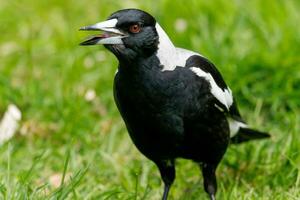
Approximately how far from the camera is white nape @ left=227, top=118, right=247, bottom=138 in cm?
451

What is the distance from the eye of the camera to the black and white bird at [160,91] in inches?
146

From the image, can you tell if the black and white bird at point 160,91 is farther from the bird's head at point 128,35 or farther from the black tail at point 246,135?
the black tail at point 246,135

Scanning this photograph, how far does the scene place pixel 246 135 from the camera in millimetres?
4703

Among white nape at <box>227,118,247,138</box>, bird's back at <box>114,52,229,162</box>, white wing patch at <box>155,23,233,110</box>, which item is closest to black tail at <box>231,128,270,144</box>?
white nape at <box>227,118,247,138</box>

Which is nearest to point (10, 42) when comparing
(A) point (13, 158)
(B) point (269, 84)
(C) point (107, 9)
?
(C) point (107, 9)

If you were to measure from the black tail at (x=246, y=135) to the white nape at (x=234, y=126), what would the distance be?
0.03 m

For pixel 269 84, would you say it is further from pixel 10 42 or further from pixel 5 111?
pixel 10 42

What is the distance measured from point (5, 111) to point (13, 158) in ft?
1.99

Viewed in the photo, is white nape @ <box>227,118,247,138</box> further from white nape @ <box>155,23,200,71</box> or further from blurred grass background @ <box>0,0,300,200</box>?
white nape @ <box>155,23,200,71</box>

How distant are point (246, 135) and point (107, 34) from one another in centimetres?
139

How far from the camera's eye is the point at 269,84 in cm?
543

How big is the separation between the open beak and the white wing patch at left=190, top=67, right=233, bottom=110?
44cm

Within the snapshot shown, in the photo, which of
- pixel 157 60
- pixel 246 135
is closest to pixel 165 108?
pixel 157 60

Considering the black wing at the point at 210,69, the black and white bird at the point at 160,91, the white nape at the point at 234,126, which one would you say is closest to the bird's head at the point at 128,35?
the black and white bird at the point at 160,91
